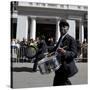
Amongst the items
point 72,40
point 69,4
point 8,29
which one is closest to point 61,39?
point 72,40

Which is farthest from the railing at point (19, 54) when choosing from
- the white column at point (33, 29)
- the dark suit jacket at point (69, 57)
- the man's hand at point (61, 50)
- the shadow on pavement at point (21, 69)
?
the dark suit jacket at point (69, 57)

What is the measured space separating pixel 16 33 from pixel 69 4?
3.81 ft

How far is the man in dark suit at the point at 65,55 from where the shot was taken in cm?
616

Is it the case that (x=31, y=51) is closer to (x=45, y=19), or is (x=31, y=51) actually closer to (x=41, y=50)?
(x=41, y=50)

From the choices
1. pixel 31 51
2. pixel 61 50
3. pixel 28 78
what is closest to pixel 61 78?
pixel 61 50

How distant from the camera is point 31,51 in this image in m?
6.00

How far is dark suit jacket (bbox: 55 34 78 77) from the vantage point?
244 inches

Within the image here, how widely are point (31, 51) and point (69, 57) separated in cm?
77

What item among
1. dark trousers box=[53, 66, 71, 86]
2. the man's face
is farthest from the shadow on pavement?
the man's face

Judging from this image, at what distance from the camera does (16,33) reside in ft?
19.0

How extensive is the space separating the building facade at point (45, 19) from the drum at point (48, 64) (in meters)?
0.37

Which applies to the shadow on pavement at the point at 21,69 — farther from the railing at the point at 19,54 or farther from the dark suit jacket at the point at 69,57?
the dark suit jacket at the point at 69,57

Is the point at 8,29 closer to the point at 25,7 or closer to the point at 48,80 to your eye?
the point at 25,7

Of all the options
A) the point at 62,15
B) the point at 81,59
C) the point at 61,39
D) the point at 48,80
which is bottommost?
the point at 48,80
